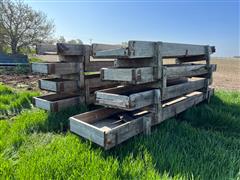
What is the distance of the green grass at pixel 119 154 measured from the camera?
6.52ft

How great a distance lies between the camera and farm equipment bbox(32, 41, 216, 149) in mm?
2536

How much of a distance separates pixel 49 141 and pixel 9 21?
18091 mm

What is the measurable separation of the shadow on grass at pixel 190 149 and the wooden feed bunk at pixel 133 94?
157mm

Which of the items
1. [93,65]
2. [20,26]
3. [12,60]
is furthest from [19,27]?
[93,65]

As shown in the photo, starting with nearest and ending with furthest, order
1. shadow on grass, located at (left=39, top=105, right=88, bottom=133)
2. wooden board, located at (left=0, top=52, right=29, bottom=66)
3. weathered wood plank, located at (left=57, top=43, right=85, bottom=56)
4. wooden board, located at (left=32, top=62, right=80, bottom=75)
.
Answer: shadow on grass, located at (left=39, top=105, right=88, bottom=133) → wooden board, located at (left=32, top=62, right=80, bottom=75) → weathered wood plank, located at (left=57, top=43, right=85, bottom=56) → wooden board, located at (left=0, top=52, right=29, bottom=66)

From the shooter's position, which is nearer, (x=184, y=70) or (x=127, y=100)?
(x=127, y=100)

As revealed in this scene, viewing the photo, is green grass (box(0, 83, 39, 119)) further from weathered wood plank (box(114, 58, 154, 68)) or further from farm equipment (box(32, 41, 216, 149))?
weathered wood plank (box(114, 58, 154, 68))

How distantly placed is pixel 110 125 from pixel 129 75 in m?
0.95

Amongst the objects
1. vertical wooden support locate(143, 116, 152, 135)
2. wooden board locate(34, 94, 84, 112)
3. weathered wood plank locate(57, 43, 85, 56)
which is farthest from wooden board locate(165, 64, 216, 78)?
wooden board locate(34, 94, 84, 112)

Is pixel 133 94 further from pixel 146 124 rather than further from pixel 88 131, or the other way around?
pixel 88 131

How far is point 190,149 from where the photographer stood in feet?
8.51

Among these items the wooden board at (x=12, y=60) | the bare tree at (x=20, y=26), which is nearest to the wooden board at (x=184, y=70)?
the wooden board at (x=12, y=60)

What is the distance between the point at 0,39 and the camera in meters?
17.3

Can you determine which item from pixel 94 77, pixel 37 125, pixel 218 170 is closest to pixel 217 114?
pixel 218 170
